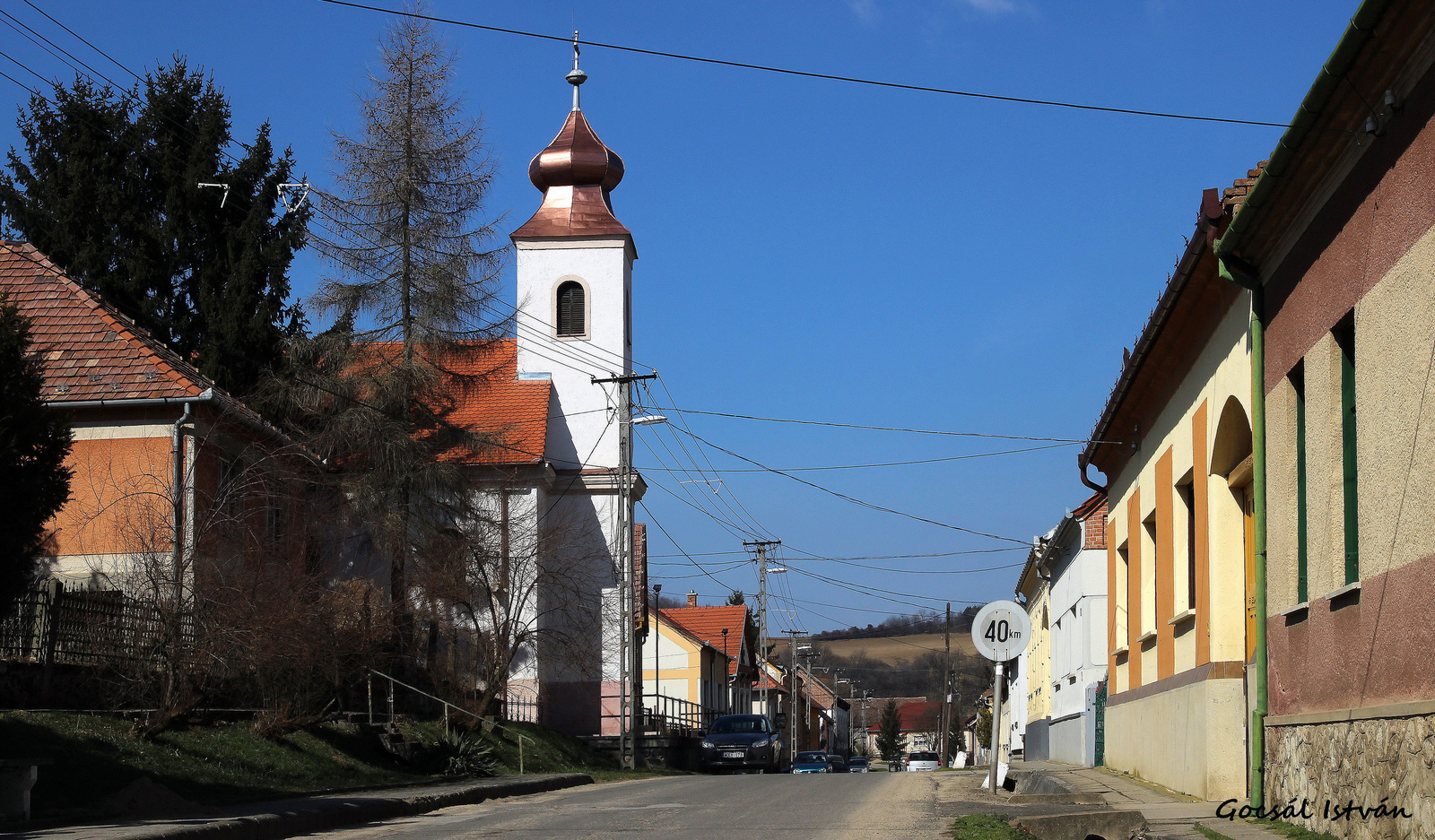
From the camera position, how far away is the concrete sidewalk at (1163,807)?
9375 millimetres

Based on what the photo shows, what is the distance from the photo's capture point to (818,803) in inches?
611

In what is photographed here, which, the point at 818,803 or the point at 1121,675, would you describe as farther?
the point at 1121,675

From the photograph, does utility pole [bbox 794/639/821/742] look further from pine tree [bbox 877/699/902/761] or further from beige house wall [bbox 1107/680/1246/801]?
beige house wall [bbox 1107/680/1246/801]

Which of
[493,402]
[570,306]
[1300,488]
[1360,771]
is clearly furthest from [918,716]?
[1360,771]

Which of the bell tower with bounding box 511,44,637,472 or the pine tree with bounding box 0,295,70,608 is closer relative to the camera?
the pine tree with bounding box 0,295,70,608

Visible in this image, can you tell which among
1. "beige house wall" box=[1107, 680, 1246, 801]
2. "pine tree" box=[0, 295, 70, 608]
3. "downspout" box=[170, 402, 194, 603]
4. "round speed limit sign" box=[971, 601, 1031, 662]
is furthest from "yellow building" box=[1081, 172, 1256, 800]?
"downspout" box=[170, 402, 194, 603]

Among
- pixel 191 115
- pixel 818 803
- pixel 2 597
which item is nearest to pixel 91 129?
pixel 191 115

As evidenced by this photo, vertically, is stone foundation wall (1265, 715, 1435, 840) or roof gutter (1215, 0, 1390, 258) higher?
roof gutter (1215, 0, 1390, 258)

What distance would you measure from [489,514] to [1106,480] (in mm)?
16258

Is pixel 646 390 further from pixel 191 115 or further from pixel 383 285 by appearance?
pixel 191 115

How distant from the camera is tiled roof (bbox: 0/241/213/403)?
76.8ft

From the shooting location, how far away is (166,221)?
3253 centimetres

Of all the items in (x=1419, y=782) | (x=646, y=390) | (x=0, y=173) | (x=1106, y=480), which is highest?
(x=0, y=173)

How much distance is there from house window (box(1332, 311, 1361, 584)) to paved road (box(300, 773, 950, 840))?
3.95m
